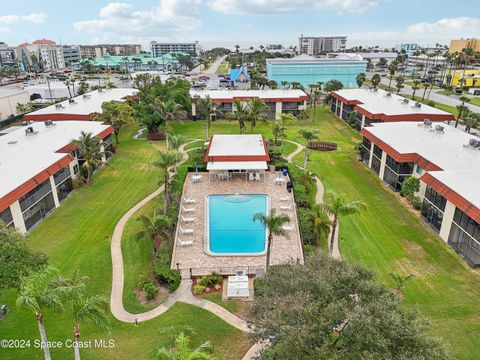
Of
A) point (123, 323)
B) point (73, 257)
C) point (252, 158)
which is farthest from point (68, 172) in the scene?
point (123, 323)

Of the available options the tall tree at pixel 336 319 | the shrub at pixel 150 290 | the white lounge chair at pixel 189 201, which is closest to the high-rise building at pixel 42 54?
the white lounge chair at pixel 189 201

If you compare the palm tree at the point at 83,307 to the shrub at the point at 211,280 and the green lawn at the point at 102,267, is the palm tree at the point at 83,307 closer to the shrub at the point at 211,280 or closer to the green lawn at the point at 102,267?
the green lawn at the point at 102,267

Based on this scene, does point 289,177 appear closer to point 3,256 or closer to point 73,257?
point 73,257

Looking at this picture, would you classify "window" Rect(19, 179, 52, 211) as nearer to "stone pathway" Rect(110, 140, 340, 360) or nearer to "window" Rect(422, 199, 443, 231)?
"stone pathway" Rect(110, 140, 340, 360)

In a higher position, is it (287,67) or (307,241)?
(287,67)

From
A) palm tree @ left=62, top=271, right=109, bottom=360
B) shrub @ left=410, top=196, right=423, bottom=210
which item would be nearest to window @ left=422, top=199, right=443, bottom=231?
shrub @ left=410, top=196, right=423, bottom=210

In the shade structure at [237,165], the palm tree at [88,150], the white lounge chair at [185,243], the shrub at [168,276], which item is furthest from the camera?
the shade structure at [237,165]
